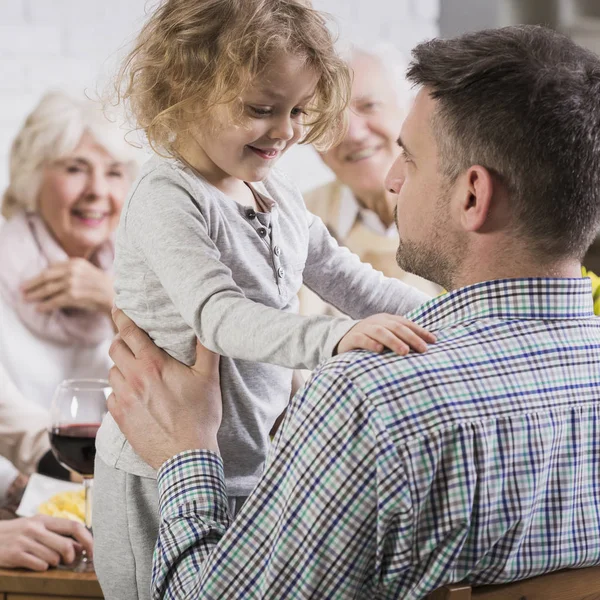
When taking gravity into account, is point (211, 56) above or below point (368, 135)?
above

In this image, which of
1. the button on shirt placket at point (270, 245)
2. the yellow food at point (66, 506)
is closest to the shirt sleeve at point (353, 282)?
the button on shirt placket at point (270, 245)

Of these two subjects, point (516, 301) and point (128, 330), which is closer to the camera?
point (516, 301)

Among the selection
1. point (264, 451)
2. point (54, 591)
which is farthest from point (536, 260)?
point (54, 591)

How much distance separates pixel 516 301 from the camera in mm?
904

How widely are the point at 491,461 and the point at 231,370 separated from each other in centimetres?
46

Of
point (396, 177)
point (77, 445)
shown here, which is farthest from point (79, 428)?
point (396, 177)

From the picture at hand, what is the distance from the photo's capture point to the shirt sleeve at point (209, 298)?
3.09ft

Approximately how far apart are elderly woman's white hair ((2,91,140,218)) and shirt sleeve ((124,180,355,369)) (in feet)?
3.28

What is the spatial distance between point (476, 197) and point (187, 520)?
0.46m

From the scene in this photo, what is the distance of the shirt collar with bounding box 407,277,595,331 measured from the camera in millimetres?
905

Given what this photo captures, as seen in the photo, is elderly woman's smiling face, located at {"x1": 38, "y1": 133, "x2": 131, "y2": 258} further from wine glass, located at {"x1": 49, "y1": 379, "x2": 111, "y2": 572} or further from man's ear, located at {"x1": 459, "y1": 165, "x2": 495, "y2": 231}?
man's ear, located at {"x1": 459, "y1": 165, "x2": 495, "y2": 231}

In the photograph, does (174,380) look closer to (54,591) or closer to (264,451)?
(264,451)

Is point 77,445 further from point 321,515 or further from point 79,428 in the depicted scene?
point 321,515

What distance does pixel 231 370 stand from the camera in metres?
1.19
